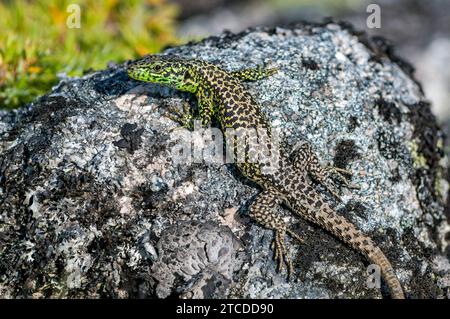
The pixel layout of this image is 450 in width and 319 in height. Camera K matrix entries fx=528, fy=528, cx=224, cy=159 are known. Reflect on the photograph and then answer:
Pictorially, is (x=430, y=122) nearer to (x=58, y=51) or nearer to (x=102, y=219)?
(x=102, y=219)

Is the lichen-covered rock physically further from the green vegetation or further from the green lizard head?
the green vegetation

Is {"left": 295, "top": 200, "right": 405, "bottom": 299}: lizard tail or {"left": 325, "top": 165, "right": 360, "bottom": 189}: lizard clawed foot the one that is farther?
{"left": 325, "top": 165, "right": 360, "bottom": 189}: lizard clawed foot

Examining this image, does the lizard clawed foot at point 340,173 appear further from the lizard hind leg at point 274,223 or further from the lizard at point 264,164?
the lizard hind leg at point 274,223

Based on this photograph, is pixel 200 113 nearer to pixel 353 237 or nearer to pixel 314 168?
pixel 314 168

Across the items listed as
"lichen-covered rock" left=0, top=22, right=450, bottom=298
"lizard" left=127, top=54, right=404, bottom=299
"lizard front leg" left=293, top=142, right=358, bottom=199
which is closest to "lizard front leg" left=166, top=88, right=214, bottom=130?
"lizard" left=127, top=54, right=404, bottom=299

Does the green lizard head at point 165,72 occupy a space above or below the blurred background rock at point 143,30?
below

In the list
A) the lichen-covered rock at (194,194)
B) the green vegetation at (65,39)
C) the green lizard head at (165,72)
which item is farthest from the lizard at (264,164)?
the green vegetation at (65,39)
